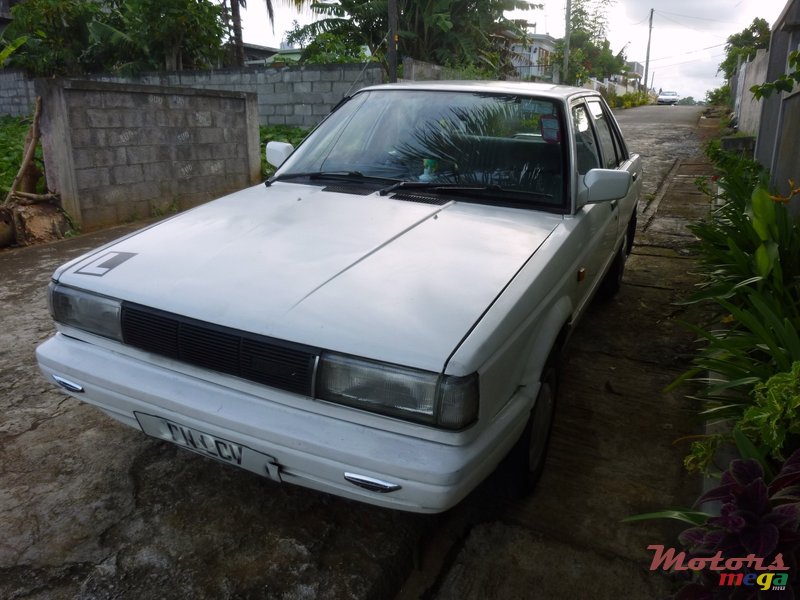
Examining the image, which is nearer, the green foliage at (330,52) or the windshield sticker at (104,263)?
the windshield sticker at (104,263)

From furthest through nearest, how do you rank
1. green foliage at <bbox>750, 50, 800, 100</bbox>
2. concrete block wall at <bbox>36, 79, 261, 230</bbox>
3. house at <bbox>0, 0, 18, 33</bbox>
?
house at <bbox>0, 0, 18, 33</bbox>, concrete block wall at <bbox>36, 79, 261, 230</bbox>, green foliage at <bbox>750, 50, 800, 100</bbox>

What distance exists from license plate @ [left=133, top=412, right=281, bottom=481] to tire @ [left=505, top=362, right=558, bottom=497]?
3.04ft

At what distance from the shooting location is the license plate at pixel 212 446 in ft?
A: 6.61

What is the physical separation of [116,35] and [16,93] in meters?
3.27

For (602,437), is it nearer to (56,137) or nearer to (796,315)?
(796,315)

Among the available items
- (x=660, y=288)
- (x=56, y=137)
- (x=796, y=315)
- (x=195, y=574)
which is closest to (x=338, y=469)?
(x=195, y=574)

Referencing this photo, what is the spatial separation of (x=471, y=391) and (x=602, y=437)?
5.21 feet

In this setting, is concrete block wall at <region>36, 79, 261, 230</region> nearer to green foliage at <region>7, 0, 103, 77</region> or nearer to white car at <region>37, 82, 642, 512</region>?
white car at <region>37, 82, 642, 512</region>

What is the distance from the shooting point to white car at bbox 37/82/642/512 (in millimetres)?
1836

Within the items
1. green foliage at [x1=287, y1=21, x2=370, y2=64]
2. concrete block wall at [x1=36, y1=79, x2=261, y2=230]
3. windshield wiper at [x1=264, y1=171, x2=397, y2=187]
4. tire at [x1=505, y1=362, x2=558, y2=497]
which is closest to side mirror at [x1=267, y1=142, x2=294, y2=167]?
windshield wiper at [x1=264, y1=171, x2=397, y2=187]

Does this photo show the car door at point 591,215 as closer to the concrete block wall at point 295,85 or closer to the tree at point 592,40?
the concrete block wall at point 295,85

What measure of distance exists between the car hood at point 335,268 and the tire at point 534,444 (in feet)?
1.88

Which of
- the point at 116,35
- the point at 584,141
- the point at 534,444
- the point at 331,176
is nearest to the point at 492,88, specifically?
the point at 584,141

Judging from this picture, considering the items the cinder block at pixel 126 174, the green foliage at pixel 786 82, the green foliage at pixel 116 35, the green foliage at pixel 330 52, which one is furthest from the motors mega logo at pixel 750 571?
the green foliage at pixel 116 35
